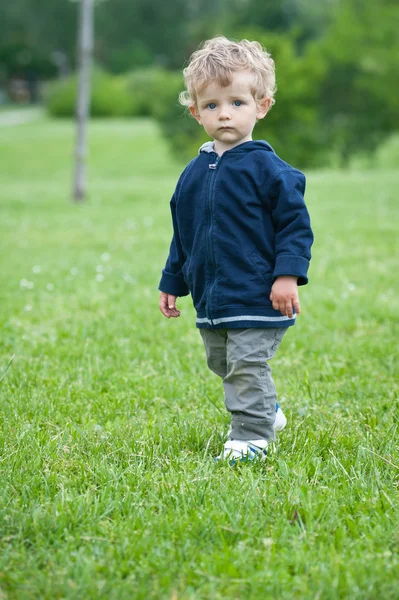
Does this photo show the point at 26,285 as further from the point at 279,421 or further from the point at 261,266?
the point at 261,266

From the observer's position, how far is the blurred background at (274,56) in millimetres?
26766

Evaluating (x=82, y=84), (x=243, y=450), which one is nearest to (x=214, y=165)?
(x=243, y=450)

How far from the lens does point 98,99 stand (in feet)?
176

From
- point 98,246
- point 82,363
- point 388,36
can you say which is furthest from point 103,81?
point 82,363

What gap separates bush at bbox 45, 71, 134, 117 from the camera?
52812 millimetres

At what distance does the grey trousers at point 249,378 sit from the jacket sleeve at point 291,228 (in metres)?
0.30

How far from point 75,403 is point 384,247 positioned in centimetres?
564

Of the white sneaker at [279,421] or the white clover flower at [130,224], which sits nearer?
the white sneaker at [279,421]

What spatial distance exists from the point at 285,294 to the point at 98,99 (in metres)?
52.9

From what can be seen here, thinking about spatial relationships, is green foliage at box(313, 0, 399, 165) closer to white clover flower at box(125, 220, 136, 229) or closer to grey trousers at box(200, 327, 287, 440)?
white clover flower at box(125, 220, 136, 229)

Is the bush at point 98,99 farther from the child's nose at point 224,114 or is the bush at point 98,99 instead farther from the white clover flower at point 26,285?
the child's nose at point 224,114

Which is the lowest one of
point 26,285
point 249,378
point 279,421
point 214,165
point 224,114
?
point 279,421

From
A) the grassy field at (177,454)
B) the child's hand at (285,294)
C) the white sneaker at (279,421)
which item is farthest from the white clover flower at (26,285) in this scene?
the child's hand at (285,294)

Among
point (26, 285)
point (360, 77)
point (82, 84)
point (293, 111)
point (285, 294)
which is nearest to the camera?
point (285, 294)
